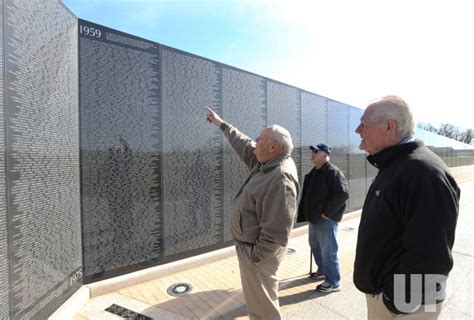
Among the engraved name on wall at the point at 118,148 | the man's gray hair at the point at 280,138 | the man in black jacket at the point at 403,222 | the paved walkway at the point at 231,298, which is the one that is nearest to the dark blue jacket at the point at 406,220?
the man in black jacket at the point at 403,222

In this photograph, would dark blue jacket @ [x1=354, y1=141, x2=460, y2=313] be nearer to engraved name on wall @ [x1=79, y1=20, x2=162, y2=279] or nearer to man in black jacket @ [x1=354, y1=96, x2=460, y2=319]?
man in black jacket @ [x1=354, y1=96, x2=460, y2=319]

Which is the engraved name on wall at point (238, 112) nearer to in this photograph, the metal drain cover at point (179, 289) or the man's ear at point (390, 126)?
the metal drain cover at point (179, 289)

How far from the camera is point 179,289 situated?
3799 millimetres

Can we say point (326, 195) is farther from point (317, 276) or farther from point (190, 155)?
point (190, 155)

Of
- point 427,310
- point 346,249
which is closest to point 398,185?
point 427,310

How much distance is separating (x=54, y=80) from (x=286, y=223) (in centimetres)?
259

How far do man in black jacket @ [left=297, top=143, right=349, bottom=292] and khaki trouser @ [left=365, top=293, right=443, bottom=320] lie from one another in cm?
206

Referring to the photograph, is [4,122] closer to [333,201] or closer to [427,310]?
[427,310]

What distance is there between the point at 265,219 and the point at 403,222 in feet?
3.25

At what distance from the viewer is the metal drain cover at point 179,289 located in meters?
3.68

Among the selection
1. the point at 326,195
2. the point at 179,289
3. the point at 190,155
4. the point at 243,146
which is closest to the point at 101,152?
the point at 190,155

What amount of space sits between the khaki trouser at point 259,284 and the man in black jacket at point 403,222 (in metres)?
0.83

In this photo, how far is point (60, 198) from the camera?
3.04 metres

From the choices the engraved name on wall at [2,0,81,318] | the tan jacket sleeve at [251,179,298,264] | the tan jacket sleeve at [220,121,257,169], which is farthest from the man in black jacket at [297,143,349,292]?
the engraved name on wall at [2,0,81,318]
